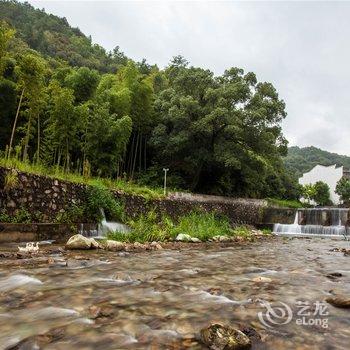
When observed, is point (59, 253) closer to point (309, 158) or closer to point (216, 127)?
point (216, 127)

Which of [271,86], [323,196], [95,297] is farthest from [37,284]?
[323,196]

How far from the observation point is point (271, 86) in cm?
2706

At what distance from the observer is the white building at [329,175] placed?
68.6 metres

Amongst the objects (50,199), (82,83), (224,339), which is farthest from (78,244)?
(82,83)

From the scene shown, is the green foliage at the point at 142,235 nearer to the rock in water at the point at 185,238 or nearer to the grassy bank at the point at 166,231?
the grassy bank at the point at 166,231

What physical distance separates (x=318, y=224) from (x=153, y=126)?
503 inches

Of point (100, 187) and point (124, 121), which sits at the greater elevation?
point (124, 121)

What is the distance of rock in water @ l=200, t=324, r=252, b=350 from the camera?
2.42 meters

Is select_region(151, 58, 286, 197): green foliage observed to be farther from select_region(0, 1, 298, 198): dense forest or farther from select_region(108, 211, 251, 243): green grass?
select_region(108, 211, 251, 243): green grass

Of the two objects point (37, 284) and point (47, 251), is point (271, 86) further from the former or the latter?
point (37, 284)

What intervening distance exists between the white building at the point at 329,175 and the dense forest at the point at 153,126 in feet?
145

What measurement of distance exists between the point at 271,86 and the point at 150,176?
1101 cm

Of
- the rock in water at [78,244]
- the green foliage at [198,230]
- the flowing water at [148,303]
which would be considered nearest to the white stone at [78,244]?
the rock in water at [78,244]

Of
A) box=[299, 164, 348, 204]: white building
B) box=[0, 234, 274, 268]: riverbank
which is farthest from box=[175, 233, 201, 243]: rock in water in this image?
box=[299, 164, 348, 204]: white building
